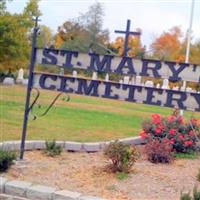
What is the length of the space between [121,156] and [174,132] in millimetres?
2593

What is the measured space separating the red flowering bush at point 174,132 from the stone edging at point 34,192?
3.55 metres

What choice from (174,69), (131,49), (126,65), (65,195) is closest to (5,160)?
(65,195)

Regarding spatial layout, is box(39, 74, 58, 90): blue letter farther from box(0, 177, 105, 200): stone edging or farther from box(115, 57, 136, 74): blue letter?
box(0, 177, 105, 200): stone edging

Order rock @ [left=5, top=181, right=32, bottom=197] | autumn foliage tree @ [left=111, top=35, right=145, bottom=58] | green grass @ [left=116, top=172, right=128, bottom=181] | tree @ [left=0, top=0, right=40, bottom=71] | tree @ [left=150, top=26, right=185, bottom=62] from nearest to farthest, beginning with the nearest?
rock @ [left=5, top=181, right=32, bottom=197] → green grass @ [left=116, top=172, right=128, bottom=181] → autumn foliage tree @ [left=111, top=35, right=145, bottom=58] → tree @ [left=0, top=0, right=40, bottom=71] → tree @ [left=150, top=26, right=185, bottom=62]

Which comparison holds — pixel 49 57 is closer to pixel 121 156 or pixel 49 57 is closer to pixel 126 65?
pixel 126 65

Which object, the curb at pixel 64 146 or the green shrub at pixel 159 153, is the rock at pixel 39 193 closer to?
A: the curb at pixel 64 146

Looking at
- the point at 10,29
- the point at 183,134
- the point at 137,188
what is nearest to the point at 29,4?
the point at 10,29

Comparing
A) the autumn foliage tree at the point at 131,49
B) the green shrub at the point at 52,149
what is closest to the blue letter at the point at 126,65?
the autumn foliage tree at the point at 131,49

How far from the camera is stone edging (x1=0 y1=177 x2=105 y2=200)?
19.2 feet

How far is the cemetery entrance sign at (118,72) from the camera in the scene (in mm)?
7207

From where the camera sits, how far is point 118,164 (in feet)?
23.7

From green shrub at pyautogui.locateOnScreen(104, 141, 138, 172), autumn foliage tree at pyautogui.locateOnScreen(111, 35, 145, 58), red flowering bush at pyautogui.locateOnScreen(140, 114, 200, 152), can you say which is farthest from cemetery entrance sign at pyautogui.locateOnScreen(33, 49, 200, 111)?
red flowering bush at pyautogui.locateOnScreen(140, 114, 200, 152)

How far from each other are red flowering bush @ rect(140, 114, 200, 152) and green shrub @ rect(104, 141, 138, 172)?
6.75 ft

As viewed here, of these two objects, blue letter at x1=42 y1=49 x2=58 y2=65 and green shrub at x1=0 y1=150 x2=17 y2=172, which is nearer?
green shrub at x1=0 y1=150 x2=17 y2=172
